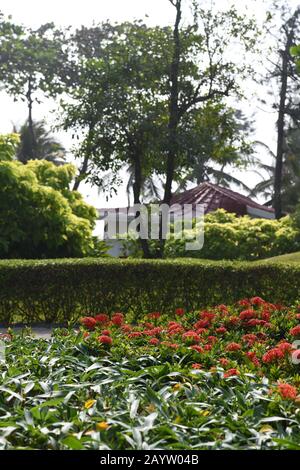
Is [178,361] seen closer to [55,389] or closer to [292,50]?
[55,389]

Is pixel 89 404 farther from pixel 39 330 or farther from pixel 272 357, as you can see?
pixel 39 330

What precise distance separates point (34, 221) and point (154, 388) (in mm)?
10137

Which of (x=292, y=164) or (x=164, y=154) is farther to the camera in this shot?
(x=292, y=164)

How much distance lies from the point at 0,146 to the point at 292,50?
9648mm

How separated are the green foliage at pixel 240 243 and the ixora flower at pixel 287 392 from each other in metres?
16.5

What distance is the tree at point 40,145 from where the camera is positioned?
37.7 metres

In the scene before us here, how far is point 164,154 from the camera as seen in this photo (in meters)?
18.7

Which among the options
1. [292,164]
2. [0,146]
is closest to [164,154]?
[0,146]

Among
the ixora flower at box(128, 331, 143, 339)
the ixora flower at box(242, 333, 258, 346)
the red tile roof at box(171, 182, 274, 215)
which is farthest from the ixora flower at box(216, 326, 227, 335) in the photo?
the red tile roof at box(171, 182, 274, 215)

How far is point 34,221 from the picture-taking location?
47.5 feet

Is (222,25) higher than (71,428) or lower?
higher

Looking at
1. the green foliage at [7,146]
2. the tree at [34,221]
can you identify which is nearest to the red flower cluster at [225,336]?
the tree at [34,221]

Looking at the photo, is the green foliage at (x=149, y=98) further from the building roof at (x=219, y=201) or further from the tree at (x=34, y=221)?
the building roof at (x=219, y=201)
